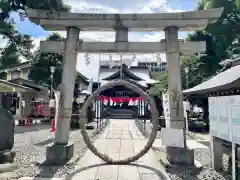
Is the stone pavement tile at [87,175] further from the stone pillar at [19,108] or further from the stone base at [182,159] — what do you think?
the stone pillar at [19,108]

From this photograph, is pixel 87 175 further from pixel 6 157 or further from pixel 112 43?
pixel 112 43

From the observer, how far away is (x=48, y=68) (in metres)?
26.6

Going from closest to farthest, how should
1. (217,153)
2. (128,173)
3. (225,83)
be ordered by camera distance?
(225,83) < (128,173) < (217,153)

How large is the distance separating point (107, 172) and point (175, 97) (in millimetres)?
2798

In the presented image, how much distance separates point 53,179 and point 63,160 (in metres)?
1.43

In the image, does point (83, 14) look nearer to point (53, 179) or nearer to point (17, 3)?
point (53, 179)

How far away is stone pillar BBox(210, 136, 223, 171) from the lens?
266 inches

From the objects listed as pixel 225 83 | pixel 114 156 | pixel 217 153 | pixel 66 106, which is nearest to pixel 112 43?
pixel 66 106

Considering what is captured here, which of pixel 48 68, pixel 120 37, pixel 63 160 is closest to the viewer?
pixel 63 160

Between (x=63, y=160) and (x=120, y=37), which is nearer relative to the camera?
(x=63, y=160)

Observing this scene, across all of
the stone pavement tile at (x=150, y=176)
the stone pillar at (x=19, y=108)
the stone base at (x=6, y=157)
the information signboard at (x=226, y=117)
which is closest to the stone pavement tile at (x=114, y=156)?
the stone pavement tile at (x=150, y=176)

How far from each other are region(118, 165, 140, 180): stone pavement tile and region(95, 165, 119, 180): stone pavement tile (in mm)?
123

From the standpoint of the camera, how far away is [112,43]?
7965mm

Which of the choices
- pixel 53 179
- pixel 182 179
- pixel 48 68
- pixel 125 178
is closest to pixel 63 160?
pixel 53 179
